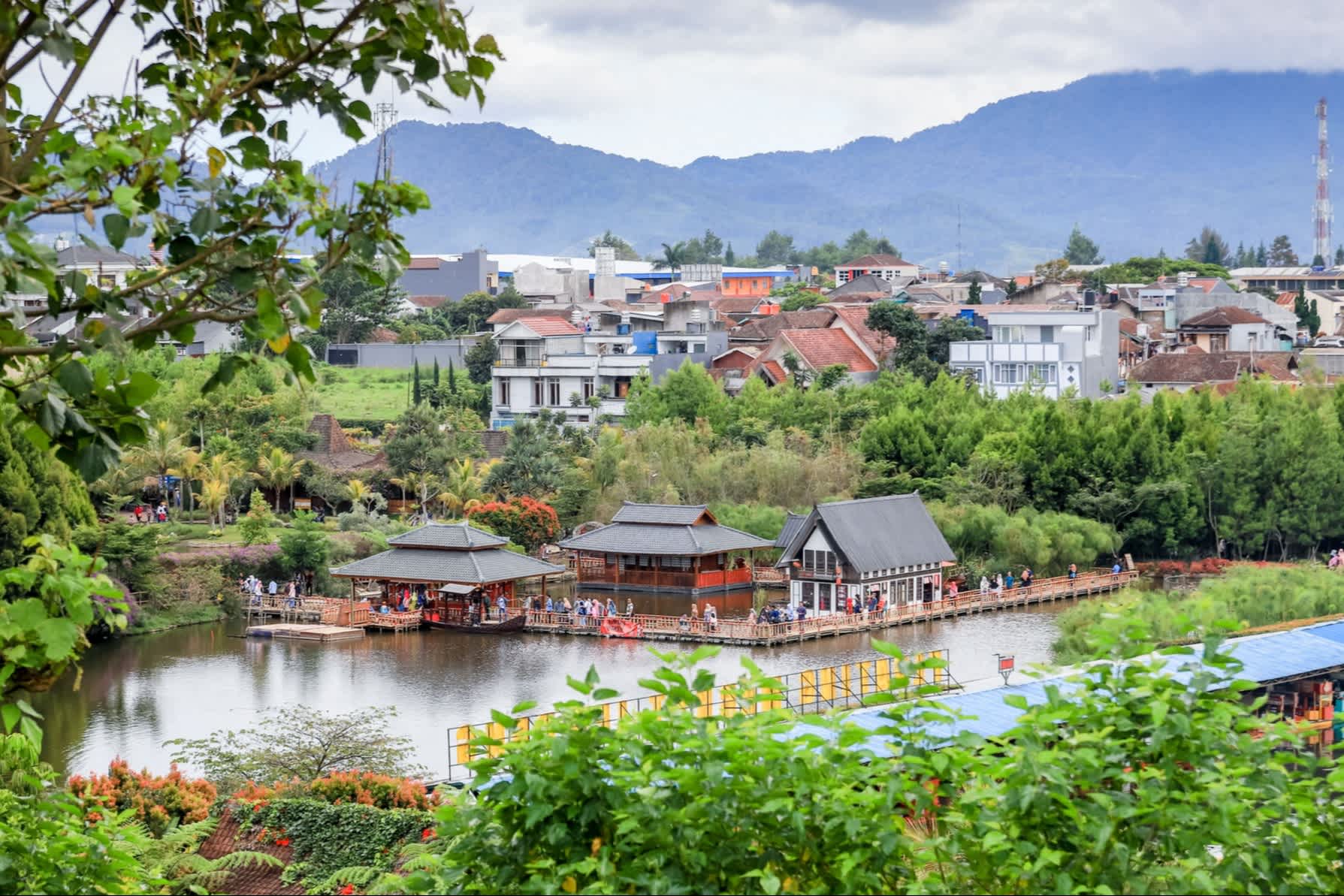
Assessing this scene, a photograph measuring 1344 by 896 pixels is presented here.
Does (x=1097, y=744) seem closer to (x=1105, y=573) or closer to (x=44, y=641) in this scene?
(x=44, y=641)

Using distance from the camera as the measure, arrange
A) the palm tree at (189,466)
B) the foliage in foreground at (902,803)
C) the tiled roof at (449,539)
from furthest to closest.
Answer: the palm tree at (189,466)
the tiled roof at (449,539)
the foliage in foreground at (902,803)

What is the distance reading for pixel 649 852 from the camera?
525 centimetres

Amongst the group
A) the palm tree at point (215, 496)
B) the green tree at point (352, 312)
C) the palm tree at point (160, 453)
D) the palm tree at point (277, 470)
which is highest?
the green tree at point (352, 312)

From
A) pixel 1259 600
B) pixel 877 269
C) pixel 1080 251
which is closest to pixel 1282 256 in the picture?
pixel 1080 251

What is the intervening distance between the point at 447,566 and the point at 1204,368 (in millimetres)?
27532

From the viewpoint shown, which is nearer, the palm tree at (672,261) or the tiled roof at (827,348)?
the tiled roof at (827,348)

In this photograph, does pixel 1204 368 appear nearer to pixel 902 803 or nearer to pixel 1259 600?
pixel 1259 600

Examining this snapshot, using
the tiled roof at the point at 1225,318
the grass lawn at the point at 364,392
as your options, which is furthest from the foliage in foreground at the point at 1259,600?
the tiled roof at the point at 1225,318

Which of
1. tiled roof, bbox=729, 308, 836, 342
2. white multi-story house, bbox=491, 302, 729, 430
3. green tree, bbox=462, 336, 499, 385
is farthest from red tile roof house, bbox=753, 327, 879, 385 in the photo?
green tree, bbox=462, 336, 499, 385

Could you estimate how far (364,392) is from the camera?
5331cm

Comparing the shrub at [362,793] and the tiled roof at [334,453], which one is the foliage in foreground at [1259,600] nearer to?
the shrub at [362,793]

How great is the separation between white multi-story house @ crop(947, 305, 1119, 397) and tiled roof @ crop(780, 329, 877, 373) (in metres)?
3.44

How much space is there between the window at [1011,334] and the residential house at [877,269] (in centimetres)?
4076

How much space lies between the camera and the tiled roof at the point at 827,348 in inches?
1881
